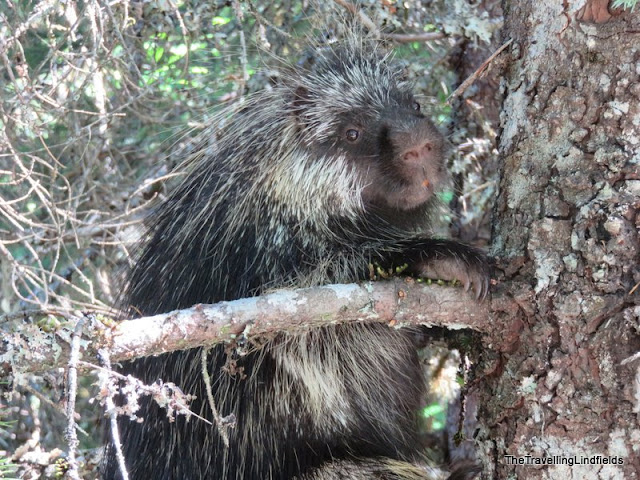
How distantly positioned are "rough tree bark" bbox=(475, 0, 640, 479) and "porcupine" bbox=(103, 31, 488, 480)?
0.32m

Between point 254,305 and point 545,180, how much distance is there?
2.36 feet

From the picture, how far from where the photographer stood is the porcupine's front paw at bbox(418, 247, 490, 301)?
5.42 feet

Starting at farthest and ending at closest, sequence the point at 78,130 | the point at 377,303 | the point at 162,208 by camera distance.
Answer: the point at 78,130
the point at 162,208
the point at 377,303

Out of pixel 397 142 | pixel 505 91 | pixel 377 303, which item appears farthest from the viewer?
pixel 397 142

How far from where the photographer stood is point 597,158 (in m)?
1.54

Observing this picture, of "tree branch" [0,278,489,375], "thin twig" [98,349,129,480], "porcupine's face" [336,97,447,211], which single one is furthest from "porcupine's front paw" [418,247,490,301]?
"thin twig" [98,349,129,480]

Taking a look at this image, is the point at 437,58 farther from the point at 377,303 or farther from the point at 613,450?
the point at 613,450

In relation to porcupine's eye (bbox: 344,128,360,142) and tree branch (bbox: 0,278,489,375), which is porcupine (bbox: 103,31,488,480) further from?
tree branch (bbox: 0,278,489,375)

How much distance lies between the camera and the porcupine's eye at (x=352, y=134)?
219 centimetres

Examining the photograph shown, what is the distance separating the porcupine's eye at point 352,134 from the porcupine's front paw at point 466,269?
0.55 metres

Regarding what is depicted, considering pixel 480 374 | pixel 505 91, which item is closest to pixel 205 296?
pixel 480 374

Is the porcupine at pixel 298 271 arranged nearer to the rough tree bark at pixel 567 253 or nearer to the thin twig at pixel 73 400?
the rough tree bark at pixel 567 253

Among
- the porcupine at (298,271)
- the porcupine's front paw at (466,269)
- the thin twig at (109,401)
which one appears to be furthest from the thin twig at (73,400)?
the porcupine's front paw at (466,269)

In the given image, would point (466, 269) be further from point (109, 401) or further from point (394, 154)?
point (109, 401)
